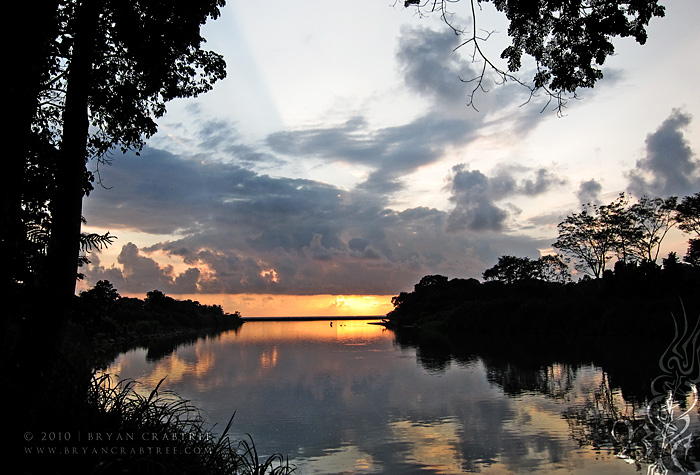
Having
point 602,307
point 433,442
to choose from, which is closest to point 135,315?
point 602,307

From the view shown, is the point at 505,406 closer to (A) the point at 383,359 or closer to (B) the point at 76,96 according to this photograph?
(B) the point at 76,96

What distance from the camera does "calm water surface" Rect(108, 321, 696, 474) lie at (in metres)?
12.1

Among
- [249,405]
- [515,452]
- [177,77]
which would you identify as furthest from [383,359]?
[177,77]

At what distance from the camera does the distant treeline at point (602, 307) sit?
3853 centimetres

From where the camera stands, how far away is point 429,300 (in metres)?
108

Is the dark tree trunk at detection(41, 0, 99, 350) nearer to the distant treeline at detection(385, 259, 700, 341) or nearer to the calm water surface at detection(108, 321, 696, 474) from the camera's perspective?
the calm water surface at detection(108, 321, 696, 474)

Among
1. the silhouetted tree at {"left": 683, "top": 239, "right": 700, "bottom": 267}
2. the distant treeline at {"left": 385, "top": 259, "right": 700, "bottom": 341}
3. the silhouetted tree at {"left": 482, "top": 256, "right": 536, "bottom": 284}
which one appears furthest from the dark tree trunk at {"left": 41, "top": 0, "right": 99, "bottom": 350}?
the silhouetted tree at {"left": 482, "top": 256, "right": 536, "bottom": 284}

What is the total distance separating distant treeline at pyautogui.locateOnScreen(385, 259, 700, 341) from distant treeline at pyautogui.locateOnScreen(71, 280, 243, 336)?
100 feet

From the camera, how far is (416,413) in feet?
59.3

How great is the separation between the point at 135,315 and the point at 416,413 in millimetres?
71478

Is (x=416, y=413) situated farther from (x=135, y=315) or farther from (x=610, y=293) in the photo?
(x=135, y=315)

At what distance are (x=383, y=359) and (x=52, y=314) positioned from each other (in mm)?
35544

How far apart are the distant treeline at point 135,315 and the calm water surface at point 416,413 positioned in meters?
5.73

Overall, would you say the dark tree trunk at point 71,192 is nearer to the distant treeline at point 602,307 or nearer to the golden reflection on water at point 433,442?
the golden reflection on water at point 433,442
